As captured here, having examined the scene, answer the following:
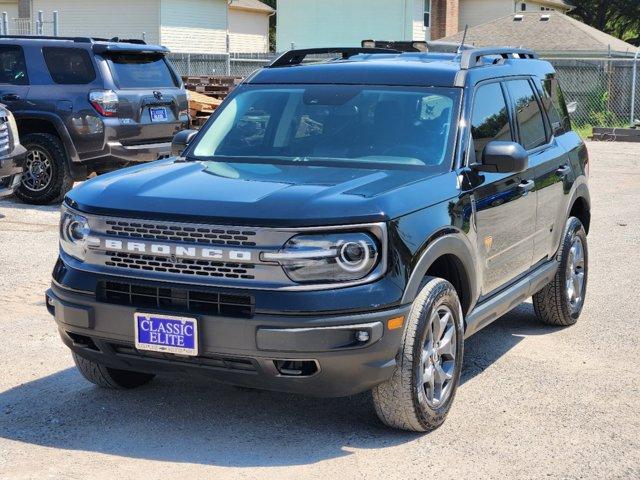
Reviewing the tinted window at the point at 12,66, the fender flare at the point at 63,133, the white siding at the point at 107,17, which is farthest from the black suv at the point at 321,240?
the white siding at the point at 107,17

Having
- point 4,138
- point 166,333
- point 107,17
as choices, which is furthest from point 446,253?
point 107,17

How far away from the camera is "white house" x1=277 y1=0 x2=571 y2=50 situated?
135ft

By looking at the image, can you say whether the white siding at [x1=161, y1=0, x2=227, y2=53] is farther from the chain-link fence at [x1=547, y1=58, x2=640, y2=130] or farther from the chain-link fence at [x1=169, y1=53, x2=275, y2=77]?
the chain-link fence at [x1=547, y1=58, x2=640, y2=130]

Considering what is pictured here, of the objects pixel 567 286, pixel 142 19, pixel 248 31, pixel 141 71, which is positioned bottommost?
pixel 567 286

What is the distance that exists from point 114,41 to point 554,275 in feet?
26.6

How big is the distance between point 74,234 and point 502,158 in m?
2.35

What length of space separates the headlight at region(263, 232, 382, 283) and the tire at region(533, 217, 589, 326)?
3.09 m

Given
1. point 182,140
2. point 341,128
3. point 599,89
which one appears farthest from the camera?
point 599,89

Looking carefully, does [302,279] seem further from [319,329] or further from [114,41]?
[114,41]

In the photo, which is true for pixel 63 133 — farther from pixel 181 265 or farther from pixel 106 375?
pixel 181 265

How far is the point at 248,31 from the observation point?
50.9 m

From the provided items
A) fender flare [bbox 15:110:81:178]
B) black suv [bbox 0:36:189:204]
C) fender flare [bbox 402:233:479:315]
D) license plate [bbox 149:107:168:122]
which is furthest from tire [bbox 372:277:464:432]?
license plate [bbox 149:107:168:122]

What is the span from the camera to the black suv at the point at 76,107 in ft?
43.1

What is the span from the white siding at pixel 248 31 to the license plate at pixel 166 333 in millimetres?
44929
